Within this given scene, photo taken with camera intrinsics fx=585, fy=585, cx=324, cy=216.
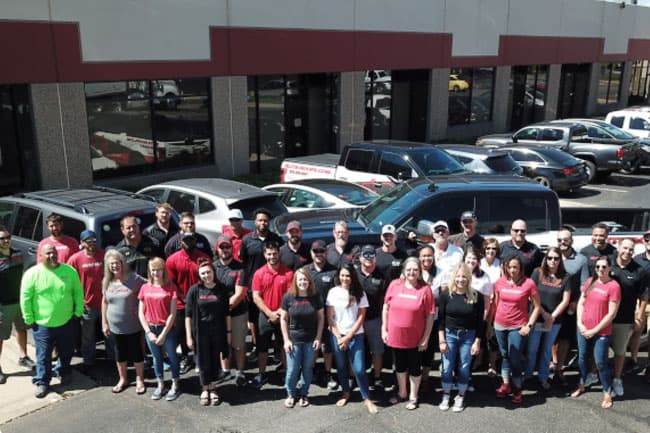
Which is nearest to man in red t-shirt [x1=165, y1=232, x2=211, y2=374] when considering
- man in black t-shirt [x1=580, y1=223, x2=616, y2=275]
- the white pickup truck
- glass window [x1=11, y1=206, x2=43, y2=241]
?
glass window [x1=11, y1=206, x2=43, y2=241]

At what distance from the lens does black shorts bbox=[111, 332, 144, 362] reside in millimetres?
6289

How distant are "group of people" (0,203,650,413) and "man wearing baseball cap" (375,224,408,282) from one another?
16 millimetres

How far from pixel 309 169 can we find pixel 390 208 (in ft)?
18.9

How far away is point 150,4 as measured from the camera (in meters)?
14.8

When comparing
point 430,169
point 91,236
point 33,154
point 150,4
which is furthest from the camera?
point 150,4

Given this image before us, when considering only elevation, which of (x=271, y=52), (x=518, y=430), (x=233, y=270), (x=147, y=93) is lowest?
(x=518, y=430)

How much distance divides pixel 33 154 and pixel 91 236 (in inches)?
326

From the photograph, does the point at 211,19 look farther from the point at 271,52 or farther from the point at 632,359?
the point at 632,359

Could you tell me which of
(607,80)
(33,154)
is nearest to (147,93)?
(33,154)

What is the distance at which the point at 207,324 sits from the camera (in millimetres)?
6070

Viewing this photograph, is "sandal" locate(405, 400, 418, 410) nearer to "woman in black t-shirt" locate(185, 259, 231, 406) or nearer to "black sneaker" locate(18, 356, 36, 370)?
"woman in black t-shirt" locate(185, 259, 231, 406)

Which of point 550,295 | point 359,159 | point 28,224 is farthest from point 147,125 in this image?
point 550,295

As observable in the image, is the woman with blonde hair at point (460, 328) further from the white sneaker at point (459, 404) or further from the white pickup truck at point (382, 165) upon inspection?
the white pickup truck at point (382, 165)

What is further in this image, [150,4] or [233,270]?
[150,4]
